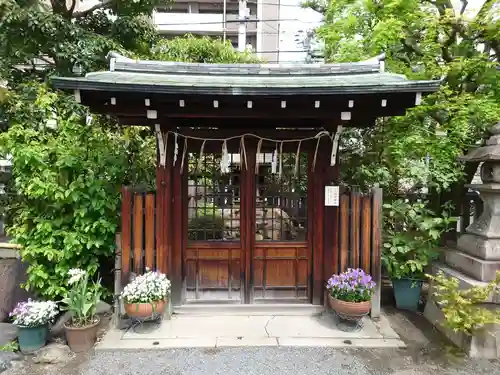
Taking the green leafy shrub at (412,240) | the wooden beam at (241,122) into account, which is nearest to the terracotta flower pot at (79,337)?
the wooden beam at (241,122)

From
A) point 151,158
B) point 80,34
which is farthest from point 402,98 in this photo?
point 80,34

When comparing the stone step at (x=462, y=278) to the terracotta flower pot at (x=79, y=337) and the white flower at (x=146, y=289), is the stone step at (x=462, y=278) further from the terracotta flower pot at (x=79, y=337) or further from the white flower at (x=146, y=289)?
the terracotta flower pot at (x=79, y=337)

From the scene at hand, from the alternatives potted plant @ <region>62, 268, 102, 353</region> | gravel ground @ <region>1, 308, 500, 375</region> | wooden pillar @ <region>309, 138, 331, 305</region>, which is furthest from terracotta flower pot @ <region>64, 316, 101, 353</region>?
wooden pillar @ <region>309, 138, 331, 305</region>

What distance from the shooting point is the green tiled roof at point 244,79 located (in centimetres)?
417

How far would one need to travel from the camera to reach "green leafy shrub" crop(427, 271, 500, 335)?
4.06 m

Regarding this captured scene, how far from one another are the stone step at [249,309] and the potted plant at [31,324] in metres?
1.79

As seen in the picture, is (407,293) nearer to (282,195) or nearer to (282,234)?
(282,234)

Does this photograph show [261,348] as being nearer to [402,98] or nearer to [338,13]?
[402,98]

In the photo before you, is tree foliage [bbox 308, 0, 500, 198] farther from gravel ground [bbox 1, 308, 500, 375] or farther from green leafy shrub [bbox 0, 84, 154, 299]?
green leafy shrub [bbox 0, 84, 154, 299]

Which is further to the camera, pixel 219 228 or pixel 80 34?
pixel 80 34

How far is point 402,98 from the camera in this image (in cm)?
441

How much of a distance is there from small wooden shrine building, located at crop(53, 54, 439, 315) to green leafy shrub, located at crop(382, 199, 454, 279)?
66 cm

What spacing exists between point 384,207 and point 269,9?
21703 mm

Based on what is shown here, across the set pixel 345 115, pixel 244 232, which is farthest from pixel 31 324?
pixel 345 115
